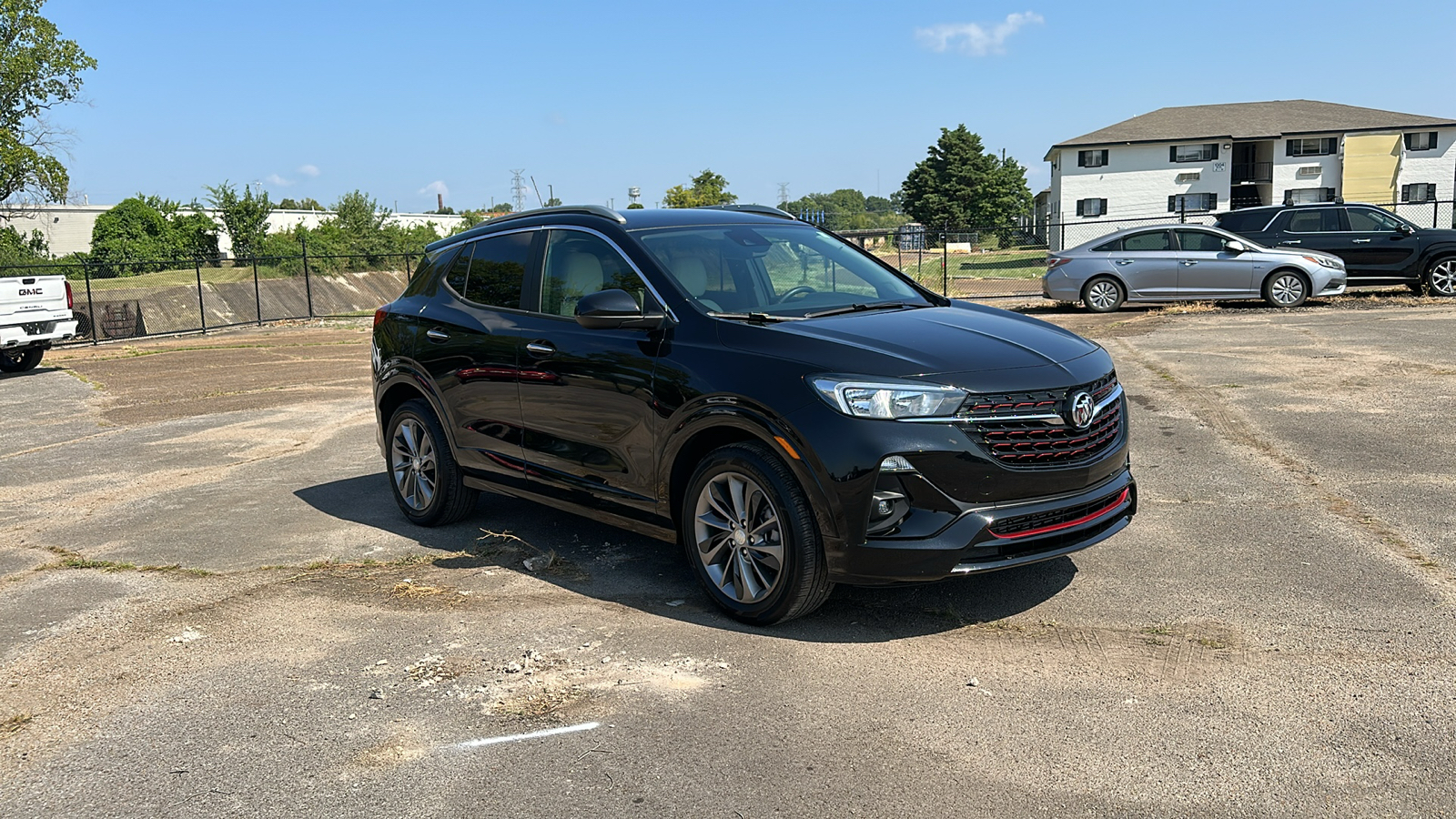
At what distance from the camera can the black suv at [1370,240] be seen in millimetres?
19594

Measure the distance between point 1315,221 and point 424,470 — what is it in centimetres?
1852

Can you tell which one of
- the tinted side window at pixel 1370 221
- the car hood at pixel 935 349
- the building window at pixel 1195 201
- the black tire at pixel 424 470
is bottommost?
the black tire at pixel 424 470

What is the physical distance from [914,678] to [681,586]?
1.59 metres

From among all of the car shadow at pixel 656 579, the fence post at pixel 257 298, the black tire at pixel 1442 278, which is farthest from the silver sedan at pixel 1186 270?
the fence post at pixel 257 298

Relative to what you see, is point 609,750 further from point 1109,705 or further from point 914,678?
point 1109,705

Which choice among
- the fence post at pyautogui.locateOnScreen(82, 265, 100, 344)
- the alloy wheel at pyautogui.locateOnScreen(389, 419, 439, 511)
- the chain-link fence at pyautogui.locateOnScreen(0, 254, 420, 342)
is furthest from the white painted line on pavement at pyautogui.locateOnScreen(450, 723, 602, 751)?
the chain-link fence at pyautogui.locateOnScreen(0, 254, 420, 342)

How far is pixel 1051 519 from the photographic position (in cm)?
464

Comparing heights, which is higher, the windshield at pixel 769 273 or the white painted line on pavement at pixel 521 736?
the windshield at pixel 769 273

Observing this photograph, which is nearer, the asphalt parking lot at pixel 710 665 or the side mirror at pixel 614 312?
the asphalt parking lot at pixel 710 665

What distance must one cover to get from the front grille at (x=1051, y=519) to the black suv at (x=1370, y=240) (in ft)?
56.3

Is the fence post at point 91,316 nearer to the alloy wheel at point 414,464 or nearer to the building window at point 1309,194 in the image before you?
the alloy wheel at point 414,464

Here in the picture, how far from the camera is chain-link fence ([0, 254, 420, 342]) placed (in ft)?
88.3

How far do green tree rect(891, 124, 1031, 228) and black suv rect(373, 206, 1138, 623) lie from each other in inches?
3500

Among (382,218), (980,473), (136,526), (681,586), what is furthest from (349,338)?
(382,218)
